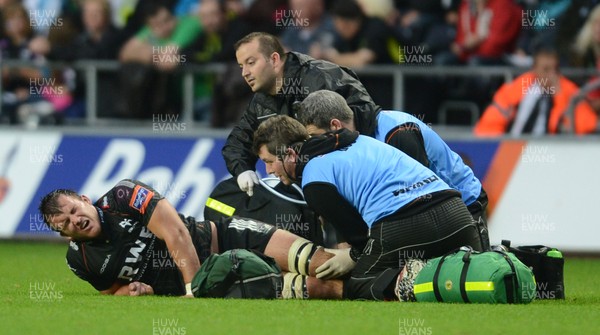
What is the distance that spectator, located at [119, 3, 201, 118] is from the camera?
1661cm

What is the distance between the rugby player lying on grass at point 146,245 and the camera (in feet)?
33.2

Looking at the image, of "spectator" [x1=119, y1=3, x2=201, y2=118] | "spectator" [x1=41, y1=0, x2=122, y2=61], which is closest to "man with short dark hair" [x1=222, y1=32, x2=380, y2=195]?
"spectator" [x1=119, y1=3, x2=201, y2=118]

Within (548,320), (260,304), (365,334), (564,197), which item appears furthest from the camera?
(564,197)

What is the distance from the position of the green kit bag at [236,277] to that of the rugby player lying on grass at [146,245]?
0.57 ft

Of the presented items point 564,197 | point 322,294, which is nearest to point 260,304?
point 322,294

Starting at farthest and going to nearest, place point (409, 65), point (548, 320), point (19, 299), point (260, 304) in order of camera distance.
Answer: point (409, 65) < point (19, 299) < point (260, 304) < point (548, 320)

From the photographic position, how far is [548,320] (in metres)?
8.62

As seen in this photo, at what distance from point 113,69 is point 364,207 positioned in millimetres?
7882

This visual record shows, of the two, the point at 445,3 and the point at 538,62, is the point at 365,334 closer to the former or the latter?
the point at 538,62

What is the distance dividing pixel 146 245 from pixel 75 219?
637mm

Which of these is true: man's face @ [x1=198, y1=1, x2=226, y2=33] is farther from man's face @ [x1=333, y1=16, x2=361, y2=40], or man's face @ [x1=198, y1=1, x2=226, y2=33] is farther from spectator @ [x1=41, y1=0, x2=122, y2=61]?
man's face @ [x1=333, y1=16, x2=361, y2=40]

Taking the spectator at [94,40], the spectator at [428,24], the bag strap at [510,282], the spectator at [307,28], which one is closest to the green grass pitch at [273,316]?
the bag strap at [510,282]

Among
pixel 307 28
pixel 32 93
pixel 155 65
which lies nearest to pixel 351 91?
pixel 307 28

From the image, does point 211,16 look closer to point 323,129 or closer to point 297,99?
point 297,99
